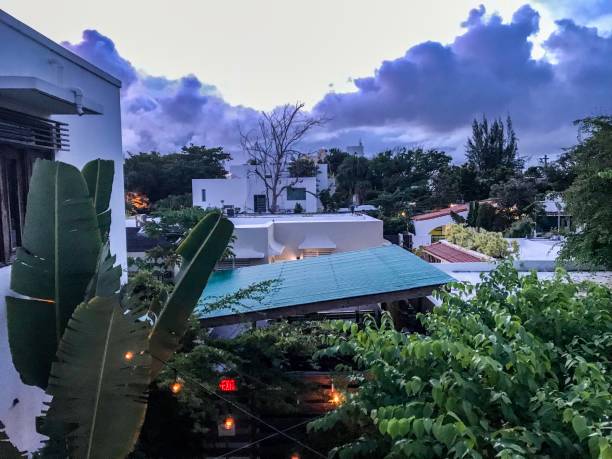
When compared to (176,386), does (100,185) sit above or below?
above

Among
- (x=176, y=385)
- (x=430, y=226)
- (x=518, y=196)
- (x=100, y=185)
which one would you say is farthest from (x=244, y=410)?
(x=518, y=196)

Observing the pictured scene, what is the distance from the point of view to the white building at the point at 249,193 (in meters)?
29.5

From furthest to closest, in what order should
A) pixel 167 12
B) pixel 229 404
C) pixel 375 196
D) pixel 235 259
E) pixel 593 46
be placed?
pixel 375 196 < pixel 235 259 < pixel 593 46 < pixel 167 12 < pixel 229 404

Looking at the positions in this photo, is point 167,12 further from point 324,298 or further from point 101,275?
point 101,275

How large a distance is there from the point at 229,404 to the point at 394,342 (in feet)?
8.32

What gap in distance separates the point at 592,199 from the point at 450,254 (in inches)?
206

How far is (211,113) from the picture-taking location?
108ft

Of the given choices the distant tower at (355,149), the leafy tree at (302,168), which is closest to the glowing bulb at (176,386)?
the leafy tree at (302,168)

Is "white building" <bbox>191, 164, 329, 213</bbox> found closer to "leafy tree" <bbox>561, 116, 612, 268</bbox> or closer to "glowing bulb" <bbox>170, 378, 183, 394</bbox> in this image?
"leafy tree" <bbox>561, 116, 612, 268</bbox>

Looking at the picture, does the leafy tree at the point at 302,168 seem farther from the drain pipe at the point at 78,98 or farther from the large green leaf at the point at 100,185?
the large green leaf at the point at 100,185

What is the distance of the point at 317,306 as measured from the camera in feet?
19.5

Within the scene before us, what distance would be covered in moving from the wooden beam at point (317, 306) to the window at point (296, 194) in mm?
26645

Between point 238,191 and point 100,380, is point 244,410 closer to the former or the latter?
point 100,380

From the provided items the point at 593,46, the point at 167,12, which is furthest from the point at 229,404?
the point at 593,46
